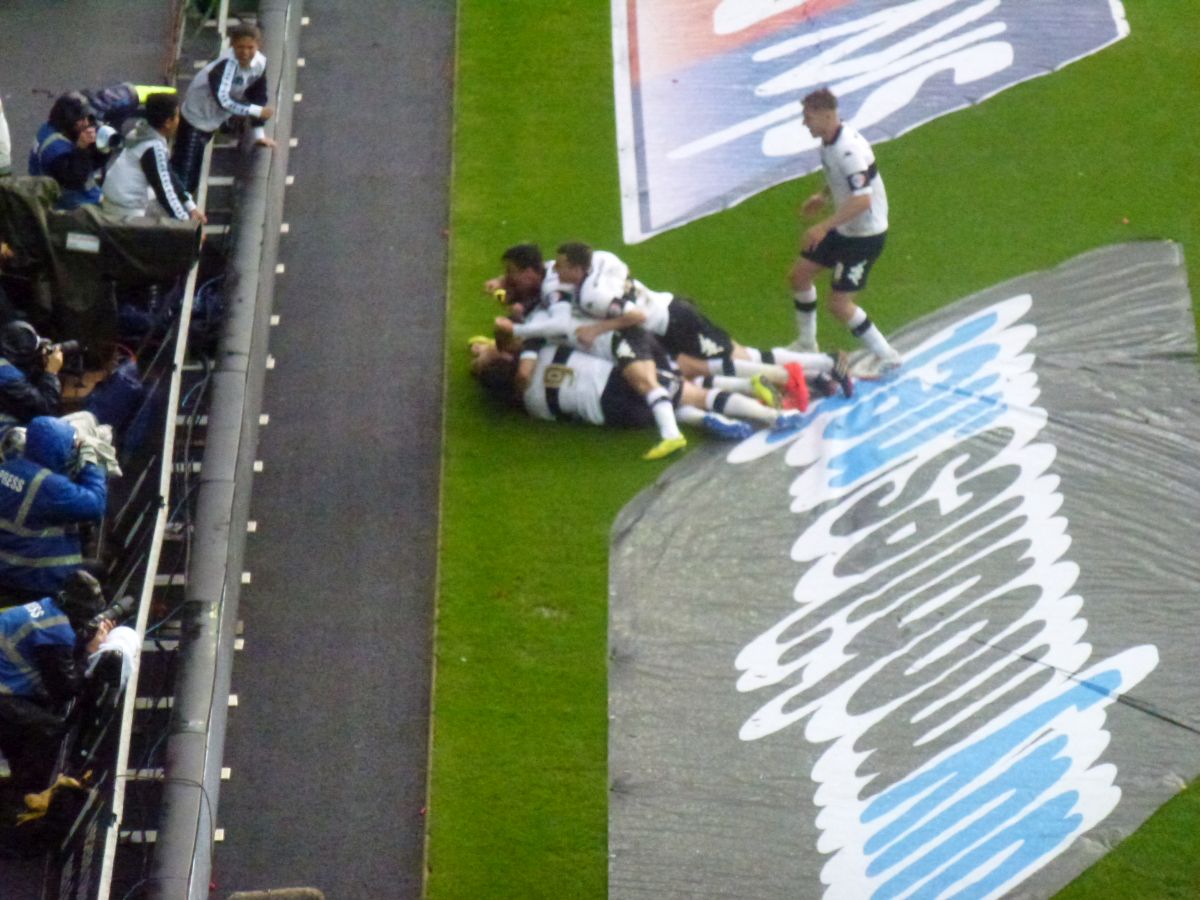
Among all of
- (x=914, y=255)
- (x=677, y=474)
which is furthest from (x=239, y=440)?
(x=914, y=255)

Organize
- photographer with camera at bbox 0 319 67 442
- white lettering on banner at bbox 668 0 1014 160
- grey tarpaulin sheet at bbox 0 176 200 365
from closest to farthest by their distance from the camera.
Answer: photographer with camera at bbox 0 319 67 442 → grey tarpaulin sheet at bbox 0 176 200 365 → white lettering on banner at bbox 668 0 1014 160

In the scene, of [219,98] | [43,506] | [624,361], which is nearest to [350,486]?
[624,361]

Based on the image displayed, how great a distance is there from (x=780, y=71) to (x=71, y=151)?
5.50m

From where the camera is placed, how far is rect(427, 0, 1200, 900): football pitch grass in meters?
9.40

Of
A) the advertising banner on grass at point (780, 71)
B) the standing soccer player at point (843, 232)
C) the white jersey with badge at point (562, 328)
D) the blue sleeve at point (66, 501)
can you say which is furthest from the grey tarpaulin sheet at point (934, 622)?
the blue sleeve at point (66, 501)

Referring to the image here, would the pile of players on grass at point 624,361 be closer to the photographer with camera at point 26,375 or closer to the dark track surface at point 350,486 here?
the dark track surface at point 350,486

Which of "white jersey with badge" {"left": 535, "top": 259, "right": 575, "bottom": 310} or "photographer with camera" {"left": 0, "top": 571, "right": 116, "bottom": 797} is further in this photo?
"white jersey with badge" {"left": 535, "top": 259, "right": 575, "bottom": 310}

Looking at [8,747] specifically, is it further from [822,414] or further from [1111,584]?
[1111,584]

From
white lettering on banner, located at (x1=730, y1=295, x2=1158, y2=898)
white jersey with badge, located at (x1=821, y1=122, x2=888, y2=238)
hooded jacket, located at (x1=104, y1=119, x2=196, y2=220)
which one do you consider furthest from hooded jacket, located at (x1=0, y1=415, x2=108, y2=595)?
white jersey with badge, located at (x1=821, y1=122, x2=888, y2=238)

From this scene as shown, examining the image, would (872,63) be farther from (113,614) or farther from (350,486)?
(113,614)

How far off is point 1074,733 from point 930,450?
7.04 ft

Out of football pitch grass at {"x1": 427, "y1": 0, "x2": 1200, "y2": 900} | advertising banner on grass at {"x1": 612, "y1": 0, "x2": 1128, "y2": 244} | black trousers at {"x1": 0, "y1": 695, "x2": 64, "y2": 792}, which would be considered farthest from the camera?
advertising banner on grass at {"x1": 612, "y1": 0, "x2": 1128, "y2": 244}

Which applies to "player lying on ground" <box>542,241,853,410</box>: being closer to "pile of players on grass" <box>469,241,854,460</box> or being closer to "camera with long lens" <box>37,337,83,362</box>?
"pile of players on grass" <box>469,241,854,460</box>

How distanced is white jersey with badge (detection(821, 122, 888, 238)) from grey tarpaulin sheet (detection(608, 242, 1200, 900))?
0.99 meters
